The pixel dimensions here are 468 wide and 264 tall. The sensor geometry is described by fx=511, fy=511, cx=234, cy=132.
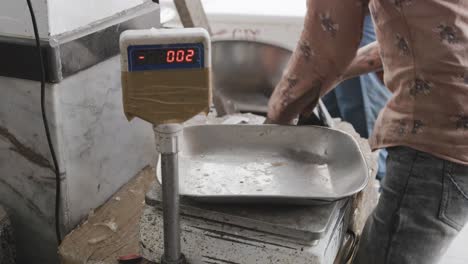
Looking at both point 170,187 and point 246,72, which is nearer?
point 170,187

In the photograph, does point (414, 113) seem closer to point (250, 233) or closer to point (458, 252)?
point (250, 233)

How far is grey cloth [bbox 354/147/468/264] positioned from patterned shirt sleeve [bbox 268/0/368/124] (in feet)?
0.72

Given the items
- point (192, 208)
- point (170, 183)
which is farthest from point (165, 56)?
point (192, 208)

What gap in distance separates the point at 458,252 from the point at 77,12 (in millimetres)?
1361

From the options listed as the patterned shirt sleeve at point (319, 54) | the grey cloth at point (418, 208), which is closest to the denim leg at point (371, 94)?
the patterned shirt sleeve at point (319, 54)

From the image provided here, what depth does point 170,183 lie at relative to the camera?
0.72m

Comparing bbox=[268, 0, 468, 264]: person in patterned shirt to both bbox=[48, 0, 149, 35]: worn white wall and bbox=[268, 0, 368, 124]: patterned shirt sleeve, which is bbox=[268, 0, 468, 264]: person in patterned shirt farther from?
bbox=[48, 0, 149, 35]: worn white wall

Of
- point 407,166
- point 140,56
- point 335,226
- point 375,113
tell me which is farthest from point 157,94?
point 375,113

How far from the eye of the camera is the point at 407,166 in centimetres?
96

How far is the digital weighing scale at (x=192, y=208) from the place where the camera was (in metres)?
0.66

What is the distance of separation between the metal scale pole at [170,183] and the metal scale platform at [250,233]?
0.33 ft

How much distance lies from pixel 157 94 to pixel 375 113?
1.67 meters

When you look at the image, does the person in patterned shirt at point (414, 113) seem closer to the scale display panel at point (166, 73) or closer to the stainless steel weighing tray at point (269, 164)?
the stainless steel weighing tray at point (269, 164)

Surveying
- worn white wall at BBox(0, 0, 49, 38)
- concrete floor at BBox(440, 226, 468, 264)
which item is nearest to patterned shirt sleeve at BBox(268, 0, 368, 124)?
worn white wall at BBox(0, 0, 49, 38)
